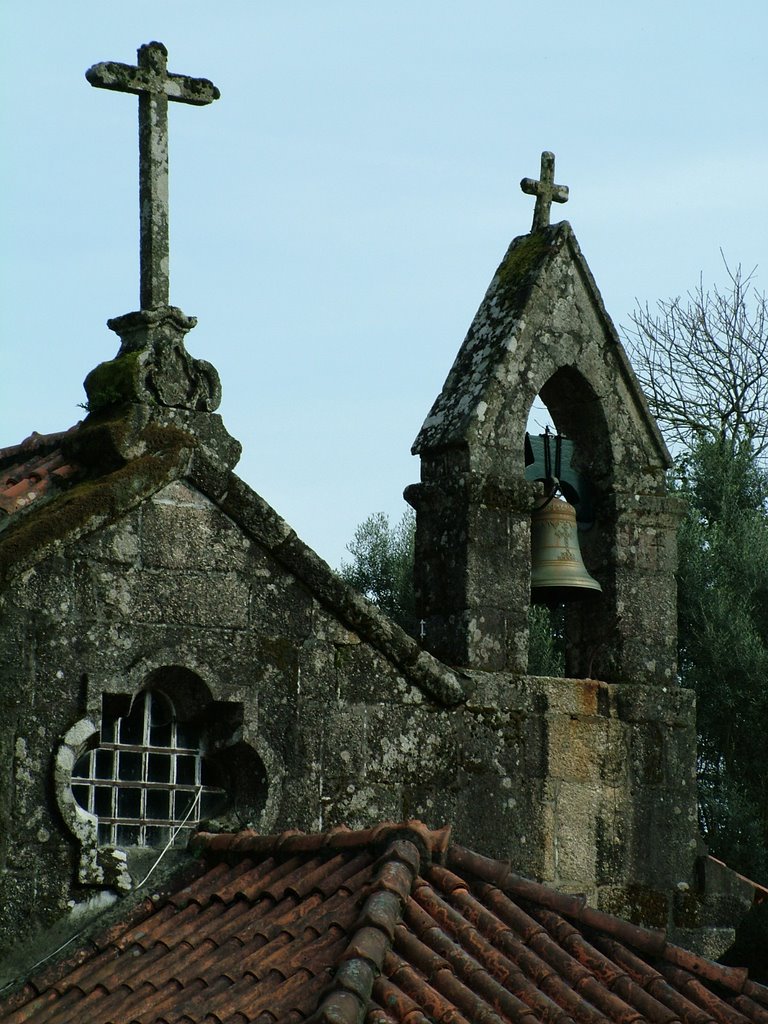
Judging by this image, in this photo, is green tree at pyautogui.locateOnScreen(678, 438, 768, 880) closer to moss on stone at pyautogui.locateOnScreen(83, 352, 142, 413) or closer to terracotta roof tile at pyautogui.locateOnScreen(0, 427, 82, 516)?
terracotta roof tile at pyautogui.locateOnScreen(0, 427, 82, 516)

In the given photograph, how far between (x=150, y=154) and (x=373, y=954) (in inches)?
172

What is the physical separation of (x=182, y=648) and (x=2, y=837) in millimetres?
1197

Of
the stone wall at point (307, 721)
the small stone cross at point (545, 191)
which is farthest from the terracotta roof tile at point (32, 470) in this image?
the small stone cross at point (545, 191)

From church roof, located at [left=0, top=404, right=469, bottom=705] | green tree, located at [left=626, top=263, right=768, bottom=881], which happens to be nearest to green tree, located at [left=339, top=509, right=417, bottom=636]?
green tree, located at [left=626, top=263, right=768, bottom=881]

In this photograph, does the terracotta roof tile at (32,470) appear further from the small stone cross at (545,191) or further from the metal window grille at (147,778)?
the small stone cross at (545,191)

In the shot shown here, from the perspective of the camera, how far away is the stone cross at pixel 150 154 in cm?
907

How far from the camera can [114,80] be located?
357 inches

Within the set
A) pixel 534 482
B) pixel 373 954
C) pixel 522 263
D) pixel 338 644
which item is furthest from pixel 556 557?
pixel 373 954

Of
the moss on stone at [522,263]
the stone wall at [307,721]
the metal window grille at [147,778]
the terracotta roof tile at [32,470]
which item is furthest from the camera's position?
the moss on stone at [522,263]

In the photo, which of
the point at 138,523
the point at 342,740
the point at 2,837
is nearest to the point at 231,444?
the point at 138,523

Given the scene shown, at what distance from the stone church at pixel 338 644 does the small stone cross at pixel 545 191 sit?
0.05 feet

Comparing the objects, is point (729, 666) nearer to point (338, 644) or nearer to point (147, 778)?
point (338, 644)

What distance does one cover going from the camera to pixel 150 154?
29.9ft

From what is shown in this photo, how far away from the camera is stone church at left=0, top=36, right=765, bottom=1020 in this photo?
317 inches
